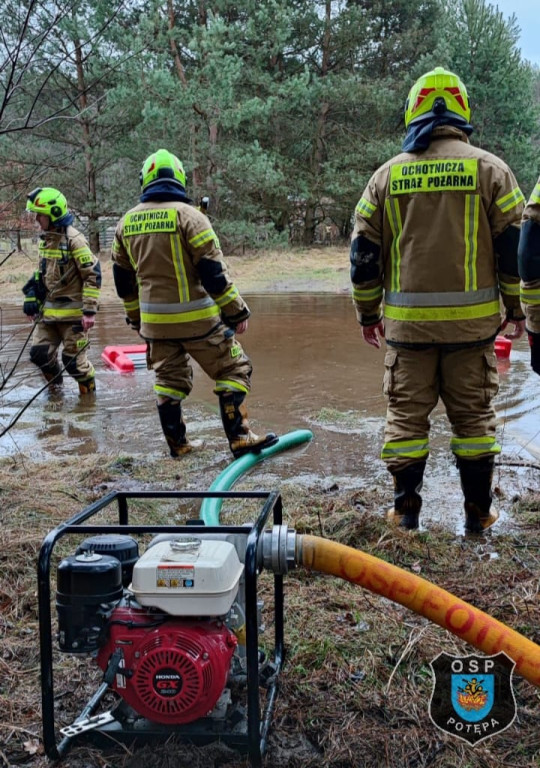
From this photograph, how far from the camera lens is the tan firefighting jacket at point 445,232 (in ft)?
11.3

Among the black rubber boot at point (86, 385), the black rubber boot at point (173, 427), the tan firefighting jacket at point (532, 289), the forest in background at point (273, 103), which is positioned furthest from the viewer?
the forest in background at point (273, 103)

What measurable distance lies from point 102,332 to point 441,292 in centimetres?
882

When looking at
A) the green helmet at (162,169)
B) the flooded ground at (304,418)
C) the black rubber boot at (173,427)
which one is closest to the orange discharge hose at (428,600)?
the flooded ground at (304,418)

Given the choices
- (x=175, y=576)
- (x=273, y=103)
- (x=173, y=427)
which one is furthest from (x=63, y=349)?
(x=273, y=103)

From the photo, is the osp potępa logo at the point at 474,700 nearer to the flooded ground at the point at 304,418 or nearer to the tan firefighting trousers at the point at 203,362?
the flooded ground at the point at 304,418

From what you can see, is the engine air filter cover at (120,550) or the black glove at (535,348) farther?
the black glove at (535,348)

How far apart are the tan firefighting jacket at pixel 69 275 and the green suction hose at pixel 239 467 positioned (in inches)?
110

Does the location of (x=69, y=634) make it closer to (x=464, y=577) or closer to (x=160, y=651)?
(x=160, y=651)

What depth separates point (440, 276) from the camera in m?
3.57

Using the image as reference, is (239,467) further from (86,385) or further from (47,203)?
(47,203)

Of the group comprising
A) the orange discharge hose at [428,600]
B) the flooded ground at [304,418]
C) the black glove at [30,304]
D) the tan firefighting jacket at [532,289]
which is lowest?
the flooded ground at [304,418]

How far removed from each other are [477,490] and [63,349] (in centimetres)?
500

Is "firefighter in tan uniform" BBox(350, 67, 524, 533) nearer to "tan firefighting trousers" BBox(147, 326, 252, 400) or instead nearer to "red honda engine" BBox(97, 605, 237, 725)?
"tan firefighting trousers" BBox(147, 326, 252, 400)

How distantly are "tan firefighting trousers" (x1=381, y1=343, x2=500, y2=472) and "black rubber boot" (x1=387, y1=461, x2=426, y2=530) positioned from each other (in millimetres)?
45
